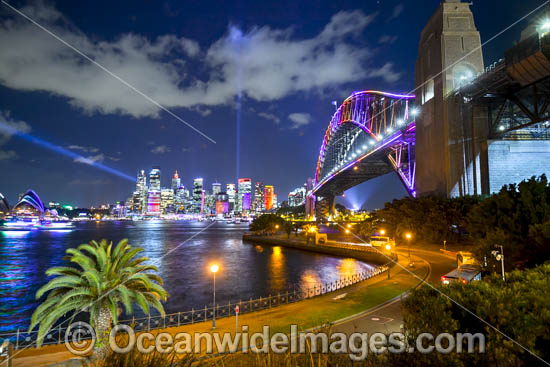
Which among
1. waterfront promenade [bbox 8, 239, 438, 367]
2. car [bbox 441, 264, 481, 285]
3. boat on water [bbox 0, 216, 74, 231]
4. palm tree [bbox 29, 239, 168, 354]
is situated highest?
palm tree [bbox 29, 239, 168, 354]

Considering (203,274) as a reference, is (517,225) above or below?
above

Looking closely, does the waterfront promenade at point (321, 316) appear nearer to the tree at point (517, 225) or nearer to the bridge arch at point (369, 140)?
the tree at point (517, 225)

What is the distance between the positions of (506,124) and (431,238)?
59.4 feet

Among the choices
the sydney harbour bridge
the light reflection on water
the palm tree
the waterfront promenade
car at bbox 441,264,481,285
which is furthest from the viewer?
the sydney harbour bridge

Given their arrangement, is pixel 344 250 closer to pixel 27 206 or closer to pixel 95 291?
pixel 95 291

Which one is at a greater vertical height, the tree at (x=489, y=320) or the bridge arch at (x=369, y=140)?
the bridge arch at (x=369, y=140)

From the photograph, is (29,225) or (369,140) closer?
(369,140)

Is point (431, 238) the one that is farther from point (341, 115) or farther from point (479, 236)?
point (341, 115)

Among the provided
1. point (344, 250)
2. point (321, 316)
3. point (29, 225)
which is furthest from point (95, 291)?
point (29, 225)

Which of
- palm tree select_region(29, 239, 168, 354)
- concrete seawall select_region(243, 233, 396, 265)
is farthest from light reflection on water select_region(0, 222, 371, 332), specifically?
palm tree select_region(29, 239, 168, 354)

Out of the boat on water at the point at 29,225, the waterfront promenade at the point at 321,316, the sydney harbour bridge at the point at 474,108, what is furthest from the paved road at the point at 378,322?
the boat on water at the point at 29,225

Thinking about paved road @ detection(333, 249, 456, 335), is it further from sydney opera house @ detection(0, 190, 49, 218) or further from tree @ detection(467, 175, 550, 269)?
sydney opera house @ detection(0, 190, 49, 218)

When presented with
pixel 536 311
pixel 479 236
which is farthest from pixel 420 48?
pixel 536 311

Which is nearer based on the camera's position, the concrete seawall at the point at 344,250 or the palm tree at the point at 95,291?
the palm tree at the point at 95,291
